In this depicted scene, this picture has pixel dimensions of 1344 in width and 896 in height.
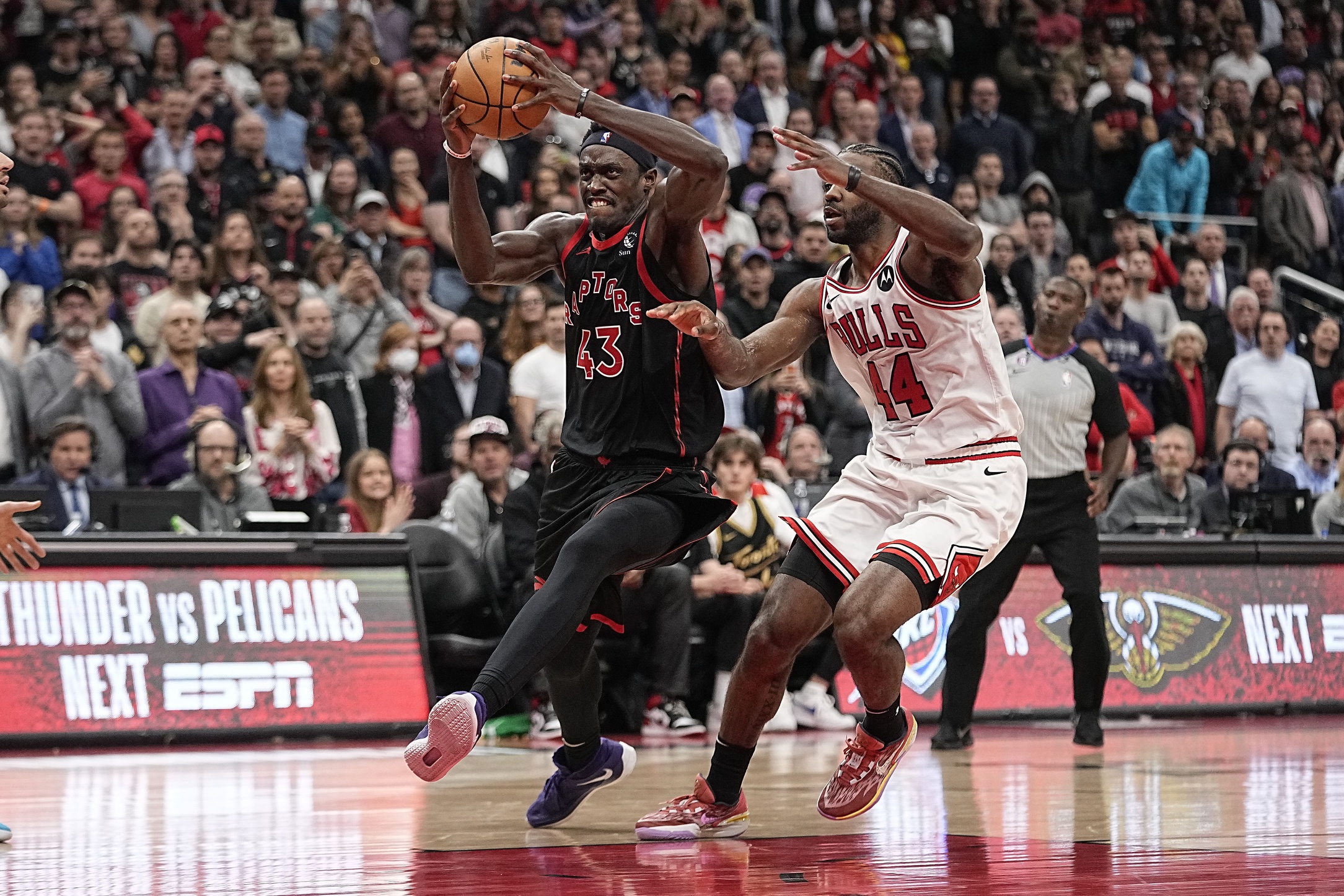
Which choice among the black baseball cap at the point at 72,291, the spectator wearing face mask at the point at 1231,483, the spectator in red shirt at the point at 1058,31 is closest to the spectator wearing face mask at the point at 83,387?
the black baseball cap at the point at 72,291

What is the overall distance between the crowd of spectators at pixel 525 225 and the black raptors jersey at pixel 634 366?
431 cm

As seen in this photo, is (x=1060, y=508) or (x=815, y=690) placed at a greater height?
(x=1060, y=508)

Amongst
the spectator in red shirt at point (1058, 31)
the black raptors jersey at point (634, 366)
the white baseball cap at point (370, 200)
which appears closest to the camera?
the black raptors jersey at point (634, 366)

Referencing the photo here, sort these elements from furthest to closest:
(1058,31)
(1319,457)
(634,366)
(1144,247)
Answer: (1058,31), (1144,247), (1319,457), (634,366)

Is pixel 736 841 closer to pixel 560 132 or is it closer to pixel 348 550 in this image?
pixel 348 550

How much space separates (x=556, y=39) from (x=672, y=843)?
37.7 feet

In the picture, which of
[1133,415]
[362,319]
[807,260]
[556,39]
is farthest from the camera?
[556,39]

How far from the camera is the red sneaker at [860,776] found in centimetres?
561

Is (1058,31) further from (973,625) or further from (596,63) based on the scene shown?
(973,625)

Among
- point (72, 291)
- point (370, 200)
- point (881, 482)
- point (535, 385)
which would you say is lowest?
point (535, 385)

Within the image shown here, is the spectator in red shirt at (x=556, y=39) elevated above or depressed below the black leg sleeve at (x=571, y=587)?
above

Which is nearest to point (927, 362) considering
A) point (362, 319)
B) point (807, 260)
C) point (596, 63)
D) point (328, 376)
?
point (328, 376)

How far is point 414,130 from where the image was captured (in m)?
14.7

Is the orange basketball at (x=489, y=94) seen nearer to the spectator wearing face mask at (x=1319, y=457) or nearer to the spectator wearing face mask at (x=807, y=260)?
the spectator wearing face mask at (x=807, y=260)
